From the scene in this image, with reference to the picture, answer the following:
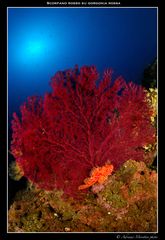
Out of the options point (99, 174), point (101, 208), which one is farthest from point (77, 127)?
point (101, 208)

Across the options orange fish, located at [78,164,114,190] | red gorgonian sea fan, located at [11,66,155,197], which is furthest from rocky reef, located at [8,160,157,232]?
red gorgonian sea fan, located at [11,66,155,197]

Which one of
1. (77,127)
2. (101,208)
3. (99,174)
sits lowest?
(101,208)

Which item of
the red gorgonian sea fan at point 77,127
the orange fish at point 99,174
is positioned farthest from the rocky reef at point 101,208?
the red gorgonian sea fan at point 77,127

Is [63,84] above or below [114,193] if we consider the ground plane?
above

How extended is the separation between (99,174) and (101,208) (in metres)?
0.76

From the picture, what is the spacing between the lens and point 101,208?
18.4 ft

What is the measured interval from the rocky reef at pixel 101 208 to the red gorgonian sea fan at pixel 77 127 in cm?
47

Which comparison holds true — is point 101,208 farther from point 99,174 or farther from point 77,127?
point 77,127

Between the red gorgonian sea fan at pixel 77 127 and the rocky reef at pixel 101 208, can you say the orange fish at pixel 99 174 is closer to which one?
the red gorgonian sea fan at pixel 77 127

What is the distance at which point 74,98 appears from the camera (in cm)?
511

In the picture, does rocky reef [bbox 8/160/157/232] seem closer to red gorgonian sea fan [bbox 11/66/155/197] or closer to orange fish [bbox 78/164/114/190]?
orange fish [bbox 78/164/114/190]
